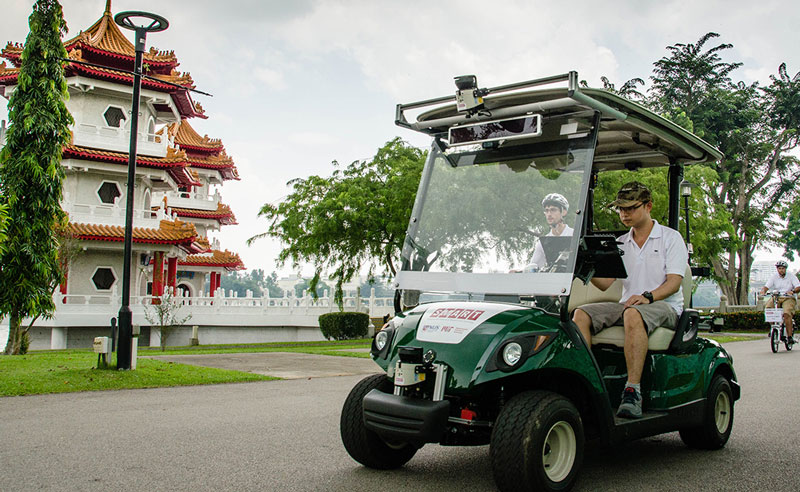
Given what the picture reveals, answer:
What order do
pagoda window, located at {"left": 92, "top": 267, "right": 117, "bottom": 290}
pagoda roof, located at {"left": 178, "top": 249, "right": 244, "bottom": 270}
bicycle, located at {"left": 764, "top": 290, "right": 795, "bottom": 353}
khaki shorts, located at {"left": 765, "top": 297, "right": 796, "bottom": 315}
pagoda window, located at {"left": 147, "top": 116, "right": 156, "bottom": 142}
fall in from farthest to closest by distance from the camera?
pagoda roof, located at {"left": 178, "top": 249, "right": 244, "bottom": 270} < pagoda window, located at {"left": 147, "top": 116, "right": 156, "bottom": 142} < pagoda window, located at {"left": 92, "top": 267, "right": 117, "bottom": 290} < bicycle, located at {"left": 764, "top": 290, "right": 795, "bottom": 353} < khaki shorts, located at {"left": 765, "top": 297, "right": 796, "bottom": 315}

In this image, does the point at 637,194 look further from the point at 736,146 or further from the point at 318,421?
the point at 736,146

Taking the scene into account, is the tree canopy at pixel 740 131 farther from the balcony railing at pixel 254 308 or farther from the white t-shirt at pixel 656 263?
the white t-shirt at pixel 656 263

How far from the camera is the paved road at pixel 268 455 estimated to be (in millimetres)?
4711

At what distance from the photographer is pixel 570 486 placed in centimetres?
424

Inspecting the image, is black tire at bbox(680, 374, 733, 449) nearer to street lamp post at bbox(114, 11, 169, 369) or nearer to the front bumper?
the front bumper

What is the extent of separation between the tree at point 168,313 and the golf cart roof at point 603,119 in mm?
27170

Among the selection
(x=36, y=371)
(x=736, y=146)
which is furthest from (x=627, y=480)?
(x=736, y=146)

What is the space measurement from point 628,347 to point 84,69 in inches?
1243

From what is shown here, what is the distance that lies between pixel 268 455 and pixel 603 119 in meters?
3.42

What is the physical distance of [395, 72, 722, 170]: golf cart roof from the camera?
15.6ft

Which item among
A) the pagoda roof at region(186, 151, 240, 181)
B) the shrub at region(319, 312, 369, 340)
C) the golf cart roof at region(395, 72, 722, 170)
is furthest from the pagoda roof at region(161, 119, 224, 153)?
the golf cart roof at region(395, 72, 722, 170)

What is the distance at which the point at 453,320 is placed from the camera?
4.53 meters

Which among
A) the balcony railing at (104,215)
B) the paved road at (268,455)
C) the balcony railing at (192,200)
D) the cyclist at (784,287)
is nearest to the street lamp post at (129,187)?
the paved road at (268,455)

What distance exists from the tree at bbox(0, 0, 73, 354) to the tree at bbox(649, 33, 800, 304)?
36.1 m
